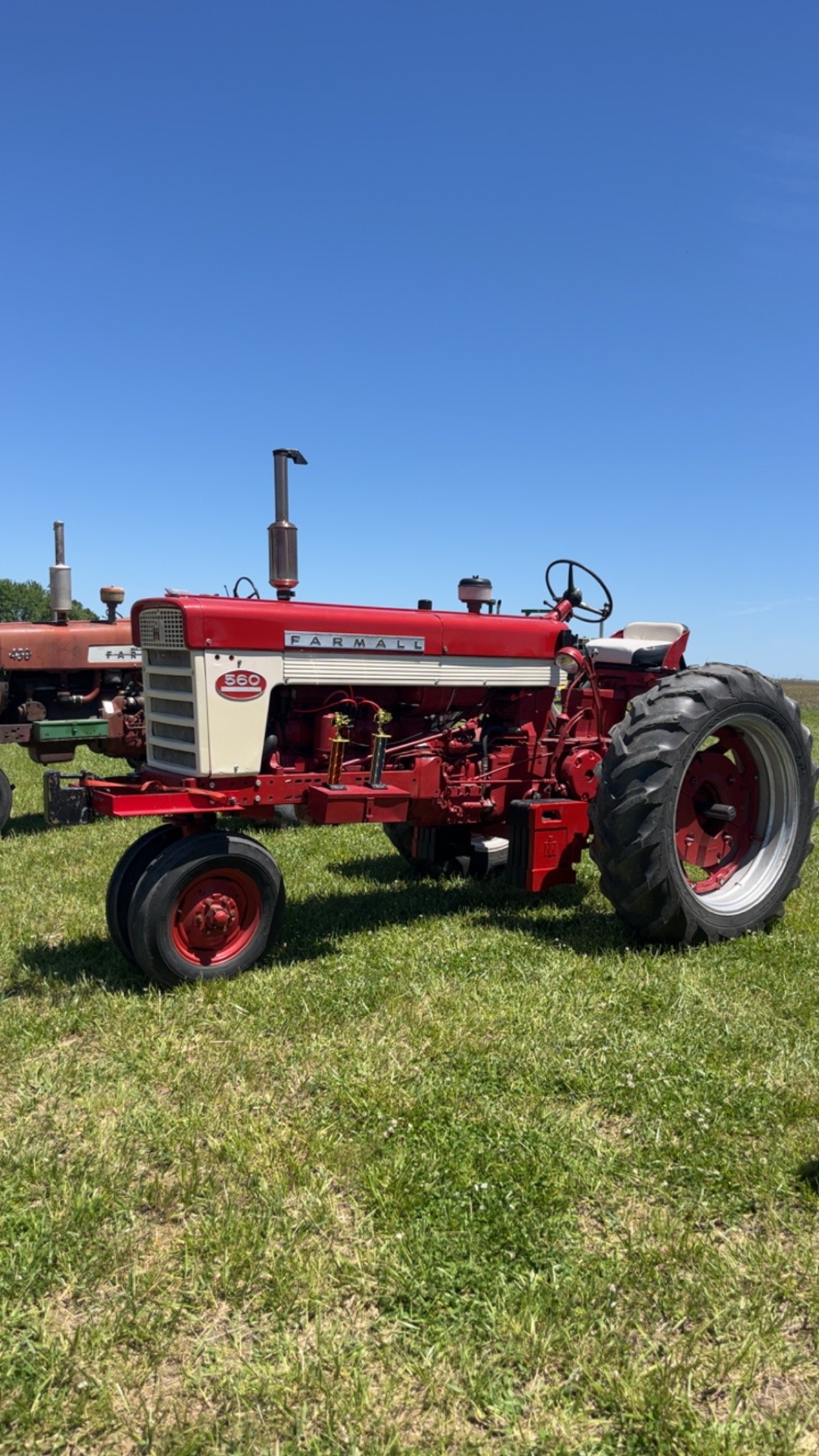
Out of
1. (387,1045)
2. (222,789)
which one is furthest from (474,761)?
(387,1045)

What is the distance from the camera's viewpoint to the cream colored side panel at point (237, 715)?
179 inches

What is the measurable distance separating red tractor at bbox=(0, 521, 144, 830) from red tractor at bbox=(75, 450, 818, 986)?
385 cm

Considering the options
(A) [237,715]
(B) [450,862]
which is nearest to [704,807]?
(B) [450,862]

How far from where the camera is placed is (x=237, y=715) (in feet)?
15.2

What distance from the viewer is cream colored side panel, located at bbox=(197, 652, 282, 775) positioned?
179 inches

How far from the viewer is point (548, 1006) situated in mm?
4082

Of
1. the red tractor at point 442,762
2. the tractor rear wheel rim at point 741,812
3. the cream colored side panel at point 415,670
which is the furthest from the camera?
the tractor rear wheel rim at point 741,812

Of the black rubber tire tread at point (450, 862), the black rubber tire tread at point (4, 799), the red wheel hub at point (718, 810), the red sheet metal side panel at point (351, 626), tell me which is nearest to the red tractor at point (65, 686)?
the black rubber tire tread at point (4, 799)

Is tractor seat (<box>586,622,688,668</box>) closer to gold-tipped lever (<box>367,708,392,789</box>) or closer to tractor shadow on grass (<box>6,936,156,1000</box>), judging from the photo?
gold-tipped lever (<box>367,708,392,789</box>)

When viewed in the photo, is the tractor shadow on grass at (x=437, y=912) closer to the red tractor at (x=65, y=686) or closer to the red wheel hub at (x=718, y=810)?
the red wheel hub at (x=718, y=810)

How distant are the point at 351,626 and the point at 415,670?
46 centimetres

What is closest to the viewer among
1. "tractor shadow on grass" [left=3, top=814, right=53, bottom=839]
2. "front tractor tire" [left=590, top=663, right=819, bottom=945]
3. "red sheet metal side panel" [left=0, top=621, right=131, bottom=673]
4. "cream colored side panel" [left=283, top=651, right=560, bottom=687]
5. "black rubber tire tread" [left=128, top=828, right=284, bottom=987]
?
"black rubber tire tread" [left=128, top=828, right=284, bottom=987]

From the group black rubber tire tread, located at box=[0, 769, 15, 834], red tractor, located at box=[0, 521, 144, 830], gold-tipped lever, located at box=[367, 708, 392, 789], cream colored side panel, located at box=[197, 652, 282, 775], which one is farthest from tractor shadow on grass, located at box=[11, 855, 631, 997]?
black rubber tire tread, located at box=[0, 769, 15, 834]

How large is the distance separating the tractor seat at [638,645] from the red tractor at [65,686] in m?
4.08
